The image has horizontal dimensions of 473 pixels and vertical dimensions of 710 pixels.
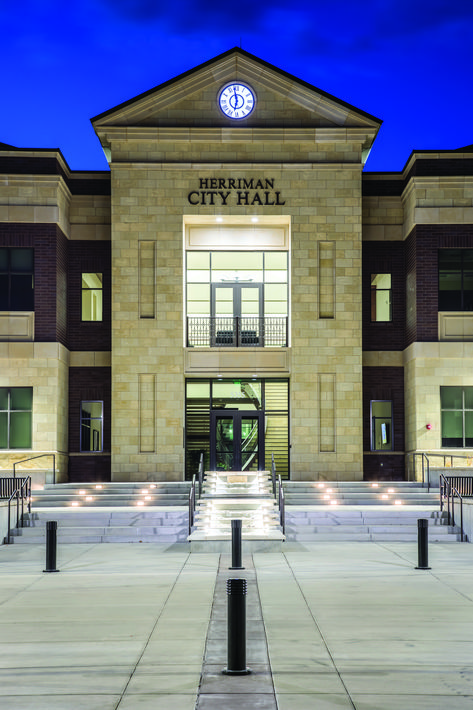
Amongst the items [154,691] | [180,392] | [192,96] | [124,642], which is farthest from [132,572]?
[192,96]

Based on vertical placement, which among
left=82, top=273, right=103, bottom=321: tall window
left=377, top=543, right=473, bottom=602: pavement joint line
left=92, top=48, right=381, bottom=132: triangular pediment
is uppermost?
left=92, top=48, right=381, bottom=132: triangular pediment

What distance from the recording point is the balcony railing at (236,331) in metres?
32.0

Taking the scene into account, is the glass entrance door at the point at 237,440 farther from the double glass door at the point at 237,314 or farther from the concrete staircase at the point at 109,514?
the concrete staircase at the point at 109,514

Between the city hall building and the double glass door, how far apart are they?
0.19 feet

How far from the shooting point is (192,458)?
104 feet

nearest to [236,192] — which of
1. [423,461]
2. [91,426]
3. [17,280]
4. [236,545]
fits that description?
[17,280]

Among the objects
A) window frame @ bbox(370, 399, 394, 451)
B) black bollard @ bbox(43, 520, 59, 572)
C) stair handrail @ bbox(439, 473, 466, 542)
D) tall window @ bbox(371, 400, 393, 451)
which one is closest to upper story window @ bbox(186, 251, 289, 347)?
window frame @ bbox(370, 399, 394, 451)

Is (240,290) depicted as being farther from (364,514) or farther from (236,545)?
(236,545)

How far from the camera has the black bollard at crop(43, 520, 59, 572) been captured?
15.7 m

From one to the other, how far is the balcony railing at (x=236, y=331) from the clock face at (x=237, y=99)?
728 centimetres

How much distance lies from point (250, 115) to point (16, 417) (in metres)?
13.3

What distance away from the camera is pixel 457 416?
30844mm

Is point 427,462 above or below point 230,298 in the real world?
below

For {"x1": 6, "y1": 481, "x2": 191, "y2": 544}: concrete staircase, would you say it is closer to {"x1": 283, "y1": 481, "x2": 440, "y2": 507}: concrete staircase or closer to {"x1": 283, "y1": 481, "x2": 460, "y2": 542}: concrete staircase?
{"x1": 283, "y1": 481, "x2": 460, "y2": 542}: concrete staircase
